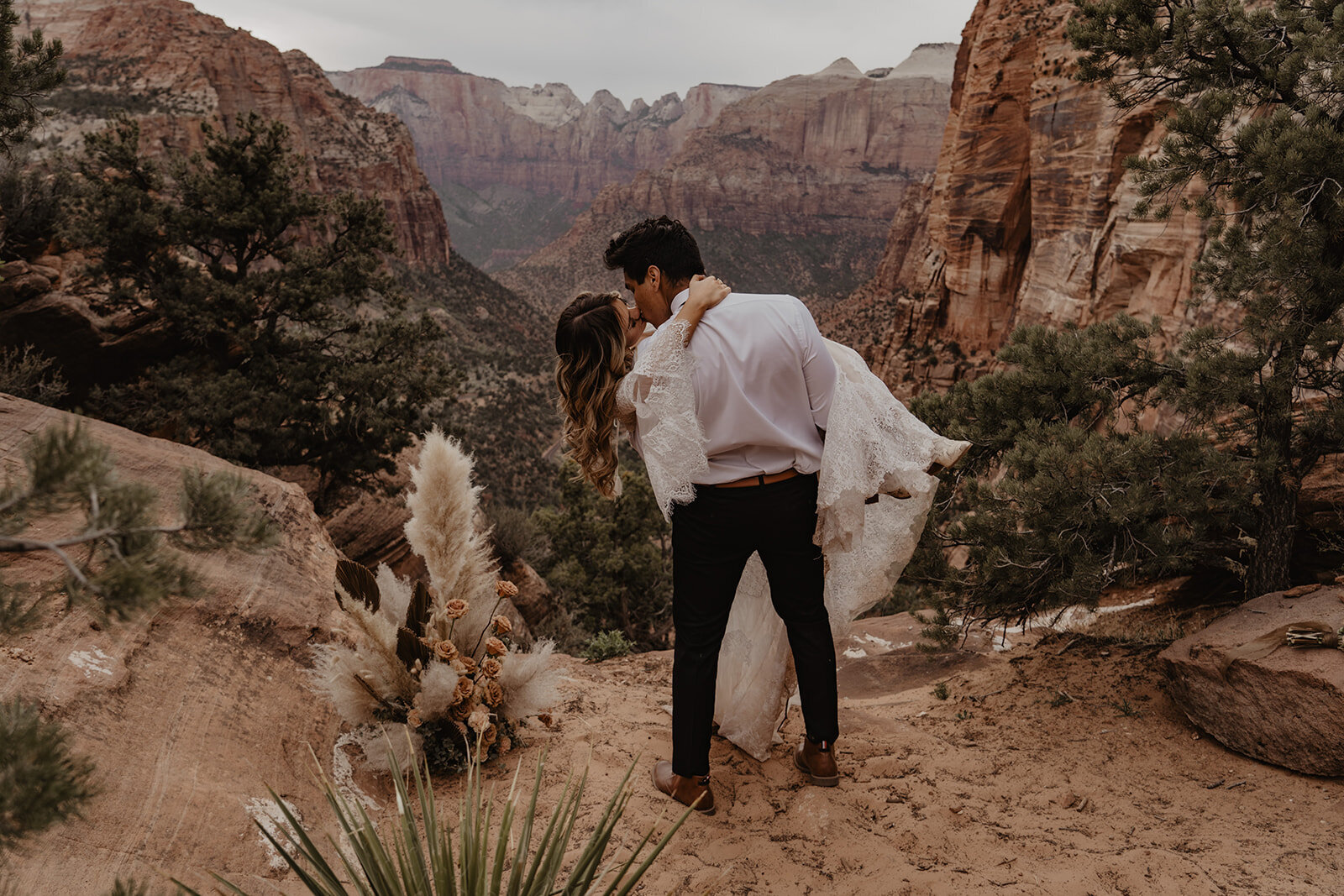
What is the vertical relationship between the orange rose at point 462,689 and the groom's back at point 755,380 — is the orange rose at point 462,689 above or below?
below

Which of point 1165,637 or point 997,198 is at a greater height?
point 997,198

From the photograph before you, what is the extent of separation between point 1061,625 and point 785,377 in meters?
5.20

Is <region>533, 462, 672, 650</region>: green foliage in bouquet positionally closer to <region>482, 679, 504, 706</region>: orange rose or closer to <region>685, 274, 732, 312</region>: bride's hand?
<region>482, 679, 504, 706</region>: orange rose

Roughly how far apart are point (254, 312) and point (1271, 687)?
12589 mm

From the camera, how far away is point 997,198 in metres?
27.7

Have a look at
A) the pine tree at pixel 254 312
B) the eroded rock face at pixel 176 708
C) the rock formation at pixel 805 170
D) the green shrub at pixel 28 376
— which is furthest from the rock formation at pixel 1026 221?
the rock formation at pixel 805 170

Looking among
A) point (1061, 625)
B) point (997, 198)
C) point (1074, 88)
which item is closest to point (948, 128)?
point (997, 198)

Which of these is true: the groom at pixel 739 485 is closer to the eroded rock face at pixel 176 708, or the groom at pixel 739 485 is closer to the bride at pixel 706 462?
the bride at pixel 706 462

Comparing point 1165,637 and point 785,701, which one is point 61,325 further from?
point 1165,637

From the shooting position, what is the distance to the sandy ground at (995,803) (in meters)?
2.46

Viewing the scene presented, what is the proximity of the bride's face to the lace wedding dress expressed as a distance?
21 centimetres

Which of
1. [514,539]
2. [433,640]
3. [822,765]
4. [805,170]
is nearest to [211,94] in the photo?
[514,539]

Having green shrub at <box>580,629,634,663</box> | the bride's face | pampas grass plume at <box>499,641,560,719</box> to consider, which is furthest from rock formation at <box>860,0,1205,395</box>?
pampas grass plume at <box>499,641,560,719</box>

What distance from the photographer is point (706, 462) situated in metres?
2.70
